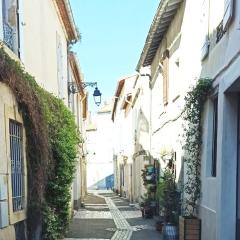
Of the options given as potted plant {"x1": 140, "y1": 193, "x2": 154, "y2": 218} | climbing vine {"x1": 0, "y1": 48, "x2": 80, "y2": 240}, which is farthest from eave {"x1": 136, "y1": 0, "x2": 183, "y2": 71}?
potted plant {"x1": 140, "y1": 193, "x2": 154, "y2": 218}

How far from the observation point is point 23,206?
893 cm

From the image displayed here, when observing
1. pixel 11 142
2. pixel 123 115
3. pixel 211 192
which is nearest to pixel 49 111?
pixel 11 142

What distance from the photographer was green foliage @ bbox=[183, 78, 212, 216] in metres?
9.63

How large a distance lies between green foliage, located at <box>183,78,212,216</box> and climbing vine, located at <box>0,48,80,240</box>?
102 inches

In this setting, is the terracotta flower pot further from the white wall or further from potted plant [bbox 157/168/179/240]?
the white wall

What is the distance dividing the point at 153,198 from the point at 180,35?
6488 millimetres

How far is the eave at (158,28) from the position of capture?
1244cm

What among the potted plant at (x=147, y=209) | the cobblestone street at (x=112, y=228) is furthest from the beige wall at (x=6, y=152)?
the potted plant at (x=147, y=209)

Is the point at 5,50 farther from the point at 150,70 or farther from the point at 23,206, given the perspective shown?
the point at 150,70

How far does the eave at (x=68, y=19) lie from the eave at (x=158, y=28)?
7.75 ft

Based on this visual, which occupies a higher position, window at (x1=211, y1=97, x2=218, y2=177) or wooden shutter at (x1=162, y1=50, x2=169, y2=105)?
wooden shutter at (x1=162, y1=50, x2=169, y2=105)

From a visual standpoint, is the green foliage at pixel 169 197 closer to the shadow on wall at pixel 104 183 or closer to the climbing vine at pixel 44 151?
the climbing vine at pixel 44 151

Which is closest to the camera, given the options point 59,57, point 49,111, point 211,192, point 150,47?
point 211,192

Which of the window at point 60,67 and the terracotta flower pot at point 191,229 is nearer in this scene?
the terracotta flower pot at point 191,229
